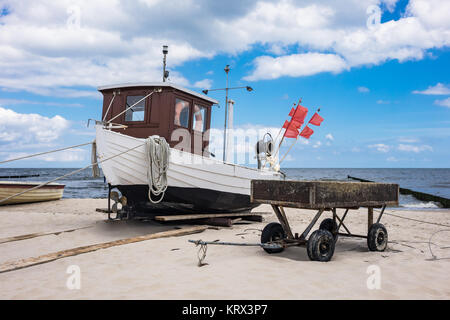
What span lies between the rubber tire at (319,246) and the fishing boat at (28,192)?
14.0 meters

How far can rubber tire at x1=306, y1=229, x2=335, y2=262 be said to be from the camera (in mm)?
5344

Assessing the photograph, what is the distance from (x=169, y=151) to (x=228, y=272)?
13.7 ft

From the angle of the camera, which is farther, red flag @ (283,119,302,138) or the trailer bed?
red flag @ (283,119,302,138)

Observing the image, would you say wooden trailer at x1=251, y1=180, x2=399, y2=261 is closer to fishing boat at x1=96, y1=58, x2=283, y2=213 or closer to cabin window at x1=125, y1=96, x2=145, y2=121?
fishing boat at x1=96, y1=58, x2=283, y2=213

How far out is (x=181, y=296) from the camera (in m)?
3.73

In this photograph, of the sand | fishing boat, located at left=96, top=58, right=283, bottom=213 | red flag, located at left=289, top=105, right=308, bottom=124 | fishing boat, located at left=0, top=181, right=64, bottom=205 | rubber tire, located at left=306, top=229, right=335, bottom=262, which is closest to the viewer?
the sand

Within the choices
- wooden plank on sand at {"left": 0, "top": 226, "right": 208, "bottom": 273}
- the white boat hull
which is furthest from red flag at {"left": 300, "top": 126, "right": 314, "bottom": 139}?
wooden plank on sand at {"left": 0, "top": 226, "right": 208, "bottom": 273}

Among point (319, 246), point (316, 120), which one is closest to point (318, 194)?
point (319, 246)

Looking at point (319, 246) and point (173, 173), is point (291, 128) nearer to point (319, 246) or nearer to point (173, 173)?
point (173, 173)

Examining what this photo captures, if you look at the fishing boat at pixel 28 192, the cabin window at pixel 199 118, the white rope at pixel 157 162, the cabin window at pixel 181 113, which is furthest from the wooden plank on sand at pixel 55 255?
the fishing boat at pixel 28 192

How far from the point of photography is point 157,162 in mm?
8117

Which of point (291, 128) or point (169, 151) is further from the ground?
point (291, 128)
